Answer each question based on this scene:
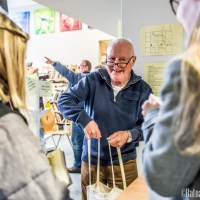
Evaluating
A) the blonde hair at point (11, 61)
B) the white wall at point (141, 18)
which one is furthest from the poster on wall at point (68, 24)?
the blonde hair at point (11, 61)

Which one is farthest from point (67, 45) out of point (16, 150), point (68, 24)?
point (16, 150)

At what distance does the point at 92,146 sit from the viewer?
1.80m

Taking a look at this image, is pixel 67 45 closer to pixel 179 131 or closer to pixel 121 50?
pixel 121 50

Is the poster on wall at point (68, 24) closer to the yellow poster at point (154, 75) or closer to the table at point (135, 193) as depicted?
the yellow poster at point (154, 75)

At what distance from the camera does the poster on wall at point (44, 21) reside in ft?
24.5

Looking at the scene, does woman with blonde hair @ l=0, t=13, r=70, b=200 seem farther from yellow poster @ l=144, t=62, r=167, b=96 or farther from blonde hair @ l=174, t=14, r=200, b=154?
yellow poster @ l=144, t=62, r=167, b=96

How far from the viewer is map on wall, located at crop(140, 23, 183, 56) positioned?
1.82 m

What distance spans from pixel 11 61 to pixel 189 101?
1.53ft

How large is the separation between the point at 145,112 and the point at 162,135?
186 millimetres

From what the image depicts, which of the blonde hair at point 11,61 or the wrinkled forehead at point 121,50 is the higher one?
the wrinkled forehead at point 121,50

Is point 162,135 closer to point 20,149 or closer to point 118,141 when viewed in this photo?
point 20,149

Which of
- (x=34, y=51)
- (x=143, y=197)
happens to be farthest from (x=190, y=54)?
(x=34, y=51)

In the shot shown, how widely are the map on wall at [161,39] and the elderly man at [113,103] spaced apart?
0.20 metres

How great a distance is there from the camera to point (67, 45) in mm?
7215
